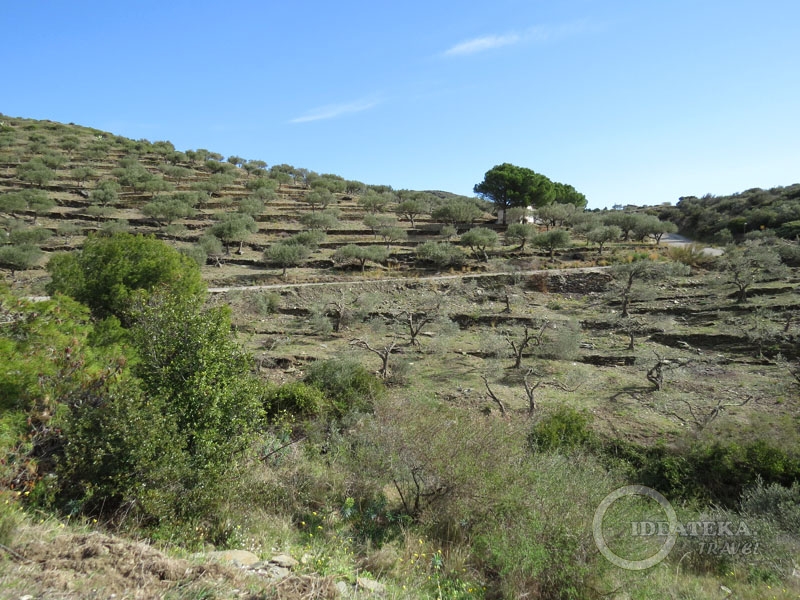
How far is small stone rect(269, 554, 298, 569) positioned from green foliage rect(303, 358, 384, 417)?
23.3ft

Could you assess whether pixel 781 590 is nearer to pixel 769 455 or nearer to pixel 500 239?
pixel 769 455

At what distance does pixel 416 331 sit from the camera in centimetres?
2362

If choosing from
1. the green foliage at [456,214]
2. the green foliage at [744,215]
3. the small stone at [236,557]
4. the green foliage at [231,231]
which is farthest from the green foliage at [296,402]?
the green foliage at [744,215]

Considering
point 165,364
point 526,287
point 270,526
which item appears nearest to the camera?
point 270,526

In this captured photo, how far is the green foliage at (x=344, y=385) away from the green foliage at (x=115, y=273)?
6.28 metres

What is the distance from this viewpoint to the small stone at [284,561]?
5.52 meters

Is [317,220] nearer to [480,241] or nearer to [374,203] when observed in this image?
[374,203]

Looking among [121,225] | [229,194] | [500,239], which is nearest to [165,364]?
[121,225]

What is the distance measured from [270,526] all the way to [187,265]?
50.9 feet

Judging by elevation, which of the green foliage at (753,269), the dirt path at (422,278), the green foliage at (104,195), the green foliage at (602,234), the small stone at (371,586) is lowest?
the small stone at (371,586)

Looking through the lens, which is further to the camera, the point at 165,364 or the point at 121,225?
the point at 121,225

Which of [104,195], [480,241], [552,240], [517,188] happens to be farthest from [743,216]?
[104,195]

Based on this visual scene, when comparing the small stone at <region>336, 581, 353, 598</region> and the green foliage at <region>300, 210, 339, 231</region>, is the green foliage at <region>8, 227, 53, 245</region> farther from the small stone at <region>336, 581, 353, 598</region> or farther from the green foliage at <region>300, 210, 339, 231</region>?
the small stone at <region>336, 581, 353, 598</region>

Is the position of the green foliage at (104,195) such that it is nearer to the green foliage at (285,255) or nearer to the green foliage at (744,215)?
the green foliage at (285,255)
